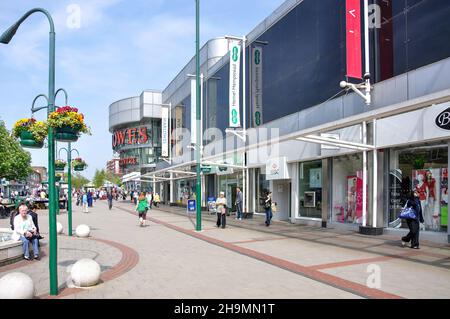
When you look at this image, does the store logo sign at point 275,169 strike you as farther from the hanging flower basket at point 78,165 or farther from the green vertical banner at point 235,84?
the hanging flower basket at point 78,165

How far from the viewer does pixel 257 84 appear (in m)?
24.4

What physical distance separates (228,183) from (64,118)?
2287cm

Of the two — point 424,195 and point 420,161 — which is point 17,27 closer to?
point 420,161

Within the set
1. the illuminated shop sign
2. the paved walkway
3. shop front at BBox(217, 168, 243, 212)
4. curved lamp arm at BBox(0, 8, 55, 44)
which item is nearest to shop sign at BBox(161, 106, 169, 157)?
shop front at BBox(217, 168, 243, 212)

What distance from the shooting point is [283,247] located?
12523 mm

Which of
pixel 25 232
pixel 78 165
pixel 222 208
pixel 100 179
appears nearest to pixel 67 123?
pixel 25 232

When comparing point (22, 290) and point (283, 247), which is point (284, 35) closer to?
point (283, 247)

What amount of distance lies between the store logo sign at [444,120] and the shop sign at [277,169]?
9.18m

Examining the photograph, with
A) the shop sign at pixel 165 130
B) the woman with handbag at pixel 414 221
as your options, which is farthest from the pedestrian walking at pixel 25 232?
the shop sign at pixel 165 130

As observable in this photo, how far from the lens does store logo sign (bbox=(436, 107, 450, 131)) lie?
12.2 meters

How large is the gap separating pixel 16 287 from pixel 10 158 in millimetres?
45209

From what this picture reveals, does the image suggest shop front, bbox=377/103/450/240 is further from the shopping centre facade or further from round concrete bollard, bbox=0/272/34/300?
round concrete bollard, bbox=0/272/34/300

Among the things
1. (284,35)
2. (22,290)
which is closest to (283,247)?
(22,290)

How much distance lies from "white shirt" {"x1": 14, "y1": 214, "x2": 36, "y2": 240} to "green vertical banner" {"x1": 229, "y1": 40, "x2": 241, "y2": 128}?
52.1 feet
